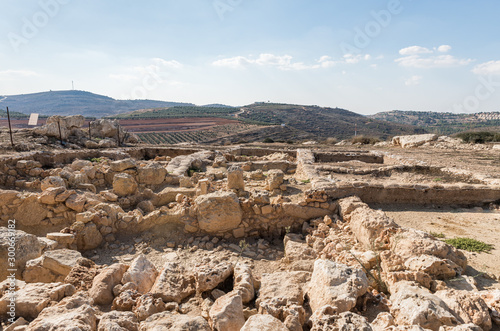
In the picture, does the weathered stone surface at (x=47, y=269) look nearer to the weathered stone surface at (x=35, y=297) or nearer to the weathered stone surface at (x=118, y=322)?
the weathered stone surface at (x=35, y=297)

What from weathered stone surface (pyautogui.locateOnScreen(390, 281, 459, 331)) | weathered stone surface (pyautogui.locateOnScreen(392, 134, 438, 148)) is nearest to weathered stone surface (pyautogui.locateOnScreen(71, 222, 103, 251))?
weathered stone surface (pyautogui.locateOnScreen(390, 281, 459, 331))

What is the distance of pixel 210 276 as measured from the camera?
10.1ft

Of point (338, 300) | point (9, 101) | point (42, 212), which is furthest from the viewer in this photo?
point (9, 101)

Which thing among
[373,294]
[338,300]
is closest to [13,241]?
[338,300]

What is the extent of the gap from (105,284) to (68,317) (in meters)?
0.81

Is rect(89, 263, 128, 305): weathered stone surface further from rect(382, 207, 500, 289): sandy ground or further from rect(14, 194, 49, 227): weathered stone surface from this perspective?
rect(382, 207, 500, 289): sandy ground

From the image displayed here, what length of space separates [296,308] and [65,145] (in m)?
16.9

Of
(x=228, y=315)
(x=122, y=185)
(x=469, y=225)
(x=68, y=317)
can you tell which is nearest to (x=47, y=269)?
(x=68, y=317)

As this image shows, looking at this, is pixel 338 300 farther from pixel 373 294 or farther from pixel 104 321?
pixel 104 321

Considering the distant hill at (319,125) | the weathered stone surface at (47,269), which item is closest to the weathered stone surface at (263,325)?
the weathered stone surface at (47,269)

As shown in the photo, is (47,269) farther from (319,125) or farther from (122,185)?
(319,125)

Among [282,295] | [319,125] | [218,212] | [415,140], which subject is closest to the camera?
[282,295]

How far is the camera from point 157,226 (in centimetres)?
536

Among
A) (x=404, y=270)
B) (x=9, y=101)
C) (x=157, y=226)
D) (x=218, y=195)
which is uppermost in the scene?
(x=9, y=101)
